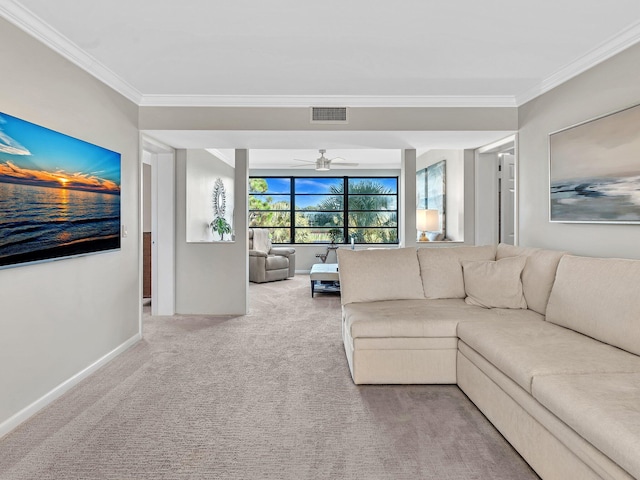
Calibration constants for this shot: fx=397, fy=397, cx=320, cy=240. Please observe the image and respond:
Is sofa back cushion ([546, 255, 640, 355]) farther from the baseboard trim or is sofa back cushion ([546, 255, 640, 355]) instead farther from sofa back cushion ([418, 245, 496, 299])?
the baseboard trim

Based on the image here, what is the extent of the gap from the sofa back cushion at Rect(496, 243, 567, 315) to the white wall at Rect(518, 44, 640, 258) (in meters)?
0.30

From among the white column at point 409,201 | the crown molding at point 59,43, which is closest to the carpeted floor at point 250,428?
the white column at point 409,201

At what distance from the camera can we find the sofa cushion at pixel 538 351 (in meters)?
1.89

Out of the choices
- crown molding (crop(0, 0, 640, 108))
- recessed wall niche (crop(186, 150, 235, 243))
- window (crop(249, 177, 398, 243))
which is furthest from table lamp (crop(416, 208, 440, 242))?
window (crop(249, 177, 398, 243))

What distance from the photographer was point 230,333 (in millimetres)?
4184

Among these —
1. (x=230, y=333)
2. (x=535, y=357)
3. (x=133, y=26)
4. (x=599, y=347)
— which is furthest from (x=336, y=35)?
(x=230, y=333)

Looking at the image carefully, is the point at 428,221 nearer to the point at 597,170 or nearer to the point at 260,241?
the point at 597,170

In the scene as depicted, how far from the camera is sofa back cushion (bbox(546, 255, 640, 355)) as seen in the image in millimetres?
2131

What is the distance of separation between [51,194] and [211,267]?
8.33ft

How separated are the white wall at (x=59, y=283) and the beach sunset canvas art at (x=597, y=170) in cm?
377

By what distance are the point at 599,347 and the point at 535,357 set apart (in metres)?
0.46

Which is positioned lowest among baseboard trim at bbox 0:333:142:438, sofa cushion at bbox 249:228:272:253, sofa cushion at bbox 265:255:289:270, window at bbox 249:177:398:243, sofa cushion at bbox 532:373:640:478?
baseboard trim at bbox 0:333:142:438

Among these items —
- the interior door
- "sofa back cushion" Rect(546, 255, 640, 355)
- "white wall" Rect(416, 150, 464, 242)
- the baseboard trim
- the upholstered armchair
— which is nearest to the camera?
"sofa back cushion" Rect(546, 255, 640, 355)

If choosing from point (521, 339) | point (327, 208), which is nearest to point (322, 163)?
point (327, 208)
